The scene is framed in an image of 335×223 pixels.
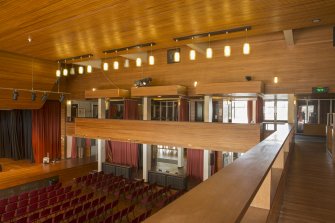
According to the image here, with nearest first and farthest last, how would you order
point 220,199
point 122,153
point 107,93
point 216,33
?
point 220,199 < point 216,33 < point 107,93 < point 122,153

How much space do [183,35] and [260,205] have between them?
6511mm

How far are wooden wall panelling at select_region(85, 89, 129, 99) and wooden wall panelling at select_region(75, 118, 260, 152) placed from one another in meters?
1.54

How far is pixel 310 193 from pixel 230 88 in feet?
20.1

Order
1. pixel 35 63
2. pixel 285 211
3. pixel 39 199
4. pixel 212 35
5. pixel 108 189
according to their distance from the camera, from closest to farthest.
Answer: pixel 285 211
pixel 212 35
pixel 39 199
pixel 108 189
pixel 35 63

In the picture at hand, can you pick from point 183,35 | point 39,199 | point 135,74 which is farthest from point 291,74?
point 39,199

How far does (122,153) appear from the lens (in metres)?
14.9

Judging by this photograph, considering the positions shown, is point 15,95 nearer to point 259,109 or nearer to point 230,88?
point 230,88

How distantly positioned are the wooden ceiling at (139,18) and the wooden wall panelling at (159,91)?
2.90 m

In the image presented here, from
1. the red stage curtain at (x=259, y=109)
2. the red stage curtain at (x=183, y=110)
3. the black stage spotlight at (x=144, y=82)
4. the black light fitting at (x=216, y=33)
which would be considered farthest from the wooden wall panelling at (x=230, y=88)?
the black stage spotlight at (x=144, y=82)

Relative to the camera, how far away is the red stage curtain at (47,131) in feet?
51.3

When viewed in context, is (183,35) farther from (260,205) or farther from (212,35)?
(260,205)

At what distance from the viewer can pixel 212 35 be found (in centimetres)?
770

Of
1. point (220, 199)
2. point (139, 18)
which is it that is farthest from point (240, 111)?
point (220, 199)

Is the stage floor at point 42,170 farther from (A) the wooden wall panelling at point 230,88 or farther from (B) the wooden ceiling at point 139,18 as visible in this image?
(A) the wooden wall panelling at point 230,88
